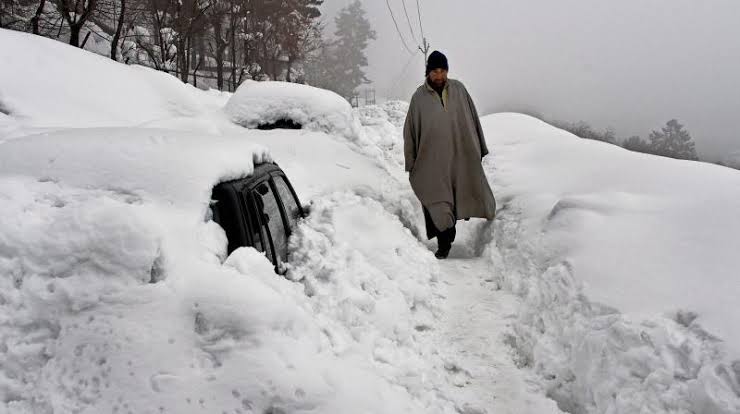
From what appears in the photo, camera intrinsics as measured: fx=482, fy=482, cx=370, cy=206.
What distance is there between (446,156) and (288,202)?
2.59 meters

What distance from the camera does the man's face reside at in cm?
547

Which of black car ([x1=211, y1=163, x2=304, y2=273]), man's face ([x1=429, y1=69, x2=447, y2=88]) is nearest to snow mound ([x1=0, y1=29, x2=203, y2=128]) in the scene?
black car ([x1=211, y1=163, x2=304, y2=273])

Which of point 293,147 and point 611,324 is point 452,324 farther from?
point 293,147

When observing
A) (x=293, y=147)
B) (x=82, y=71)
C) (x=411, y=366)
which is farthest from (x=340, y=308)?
(x=82, y=71)

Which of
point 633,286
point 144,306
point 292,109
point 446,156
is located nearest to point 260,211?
point 144,306

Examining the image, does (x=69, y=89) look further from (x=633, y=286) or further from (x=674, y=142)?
(x=674, y=142)

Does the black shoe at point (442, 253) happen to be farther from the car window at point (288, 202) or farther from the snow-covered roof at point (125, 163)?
the snow-covered roof at point (125, 163)

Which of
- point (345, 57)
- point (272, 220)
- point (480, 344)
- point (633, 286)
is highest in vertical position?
point (345, 57)

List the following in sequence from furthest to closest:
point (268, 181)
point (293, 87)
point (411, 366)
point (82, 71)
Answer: point (293, 87), point (82, 71), point (268, 181), point (411, 366)

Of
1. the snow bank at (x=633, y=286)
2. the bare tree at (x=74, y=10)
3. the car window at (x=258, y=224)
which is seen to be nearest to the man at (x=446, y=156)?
the snow bank at (x=633, y=286)

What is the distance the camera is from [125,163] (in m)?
2.37

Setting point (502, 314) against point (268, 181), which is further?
point (502, 314)

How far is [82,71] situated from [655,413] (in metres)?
7.62

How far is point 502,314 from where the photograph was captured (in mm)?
3900
